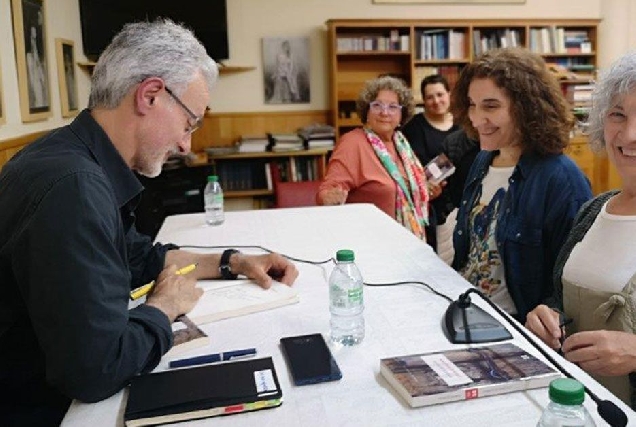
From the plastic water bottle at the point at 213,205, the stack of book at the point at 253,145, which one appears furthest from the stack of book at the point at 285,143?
the plastic water bottle at the point at 213,205

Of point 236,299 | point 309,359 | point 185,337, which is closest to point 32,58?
point 236,299

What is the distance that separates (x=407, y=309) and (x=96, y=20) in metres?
4.20

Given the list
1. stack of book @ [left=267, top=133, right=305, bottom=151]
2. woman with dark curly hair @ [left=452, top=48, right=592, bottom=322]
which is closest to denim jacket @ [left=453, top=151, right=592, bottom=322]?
woman with dark curly hair @ [left=452, top=48, right=592, bottom=322]

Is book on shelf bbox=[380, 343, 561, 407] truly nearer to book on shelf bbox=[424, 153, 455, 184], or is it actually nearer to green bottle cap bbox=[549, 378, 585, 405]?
green bottle cap bbox=[549, 378, 585, 405]

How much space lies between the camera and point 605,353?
119 cm

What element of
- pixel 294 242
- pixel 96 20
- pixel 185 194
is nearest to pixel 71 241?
pixel 294 242

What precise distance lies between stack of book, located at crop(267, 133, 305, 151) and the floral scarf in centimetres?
184

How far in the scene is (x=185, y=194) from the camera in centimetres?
465

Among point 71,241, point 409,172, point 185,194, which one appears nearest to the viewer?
point 71,241

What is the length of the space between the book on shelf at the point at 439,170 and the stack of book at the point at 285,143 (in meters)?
1.94

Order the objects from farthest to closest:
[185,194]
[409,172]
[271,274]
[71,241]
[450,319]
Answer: [185,194]
[409,172]
[271,274]
[450,319]
[71,241]

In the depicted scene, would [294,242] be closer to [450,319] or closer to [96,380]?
[450,319]

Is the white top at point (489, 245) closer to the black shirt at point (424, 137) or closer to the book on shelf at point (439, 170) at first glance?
the book on shelf at point (439, 170)

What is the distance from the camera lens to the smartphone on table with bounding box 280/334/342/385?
1067mm
